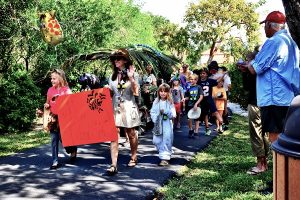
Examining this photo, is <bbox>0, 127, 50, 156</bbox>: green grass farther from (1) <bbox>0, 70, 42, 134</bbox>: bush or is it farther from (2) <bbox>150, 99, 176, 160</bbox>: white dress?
(2) <bbox>150, 99, 176, 160</bbox>: white dress

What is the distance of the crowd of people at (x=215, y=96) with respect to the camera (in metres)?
4.77

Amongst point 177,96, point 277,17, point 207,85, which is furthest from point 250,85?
point 177,96

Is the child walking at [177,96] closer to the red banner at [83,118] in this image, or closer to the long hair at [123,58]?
the red banner at [83,118]

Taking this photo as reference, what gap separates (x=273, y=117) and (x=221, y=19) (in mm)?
34782

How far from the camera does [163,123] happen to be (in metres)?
6.98

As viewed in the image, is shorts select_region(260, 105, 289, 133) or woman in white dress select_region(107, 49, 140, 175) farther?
woman in white dress select_region(107, 49, 140, 175)

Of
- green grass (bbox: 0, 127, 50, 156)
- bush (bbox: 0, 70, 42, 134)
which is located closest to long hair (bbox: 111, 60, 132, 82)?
green grass (bbox: 0, 127, 50, 156)

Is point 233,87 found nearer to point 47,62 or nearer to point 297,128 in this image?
point 47,62

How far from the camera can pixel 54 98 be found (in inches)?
264

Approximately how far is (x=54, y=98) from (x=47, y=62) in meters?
6.75

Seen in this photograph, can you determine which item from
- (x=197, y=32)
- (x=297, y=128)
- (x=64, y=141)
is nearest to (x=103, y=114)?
(x=64, y=141)

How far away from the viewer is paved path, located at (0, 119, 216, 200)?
5195 millimetres

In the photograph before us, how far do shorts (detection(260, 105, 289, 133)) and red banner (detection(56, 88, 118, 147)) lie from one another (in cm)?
250

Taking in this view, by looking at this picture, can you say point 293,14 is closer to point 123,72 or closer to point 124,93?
point 123,72
